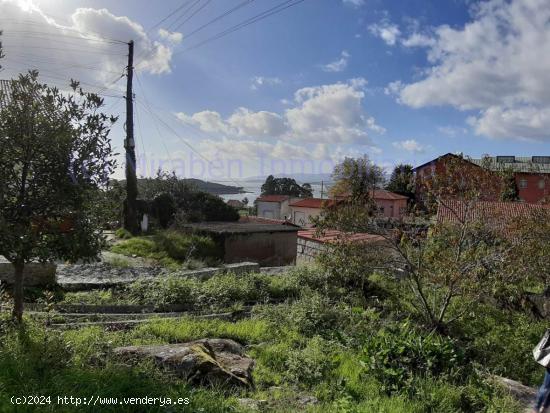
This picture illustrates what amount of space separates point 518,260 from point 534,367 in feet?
5.32

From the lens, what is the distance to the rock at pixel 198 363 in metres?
3.53

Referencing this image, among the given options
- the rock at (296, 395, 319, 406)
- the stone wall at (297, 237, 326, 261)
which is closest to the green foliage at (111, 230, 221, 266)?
the stone wall at (297, 237, 326, 261)

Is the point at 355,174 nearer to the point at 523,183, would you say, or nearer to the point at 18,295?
the point at 523,183

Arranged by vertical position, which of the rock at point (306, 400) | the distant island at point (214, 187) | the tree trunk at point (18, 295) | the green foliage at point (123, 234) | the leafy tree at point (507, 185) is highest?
the distant island at point (214, 187)

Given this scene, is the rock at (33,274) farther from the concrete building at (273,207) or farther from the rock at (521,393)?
the concrete building at (273,207)

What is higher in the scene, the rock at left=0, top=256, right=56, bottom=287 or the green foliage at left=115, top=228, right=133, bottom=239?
the rock at left=0, top=256, right=56, bottom=287

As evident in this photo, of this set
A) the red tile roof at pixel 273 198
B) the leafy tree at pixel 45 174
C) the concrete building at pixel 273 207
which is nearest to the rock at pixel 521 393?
the leafy tree at pixel 45 174

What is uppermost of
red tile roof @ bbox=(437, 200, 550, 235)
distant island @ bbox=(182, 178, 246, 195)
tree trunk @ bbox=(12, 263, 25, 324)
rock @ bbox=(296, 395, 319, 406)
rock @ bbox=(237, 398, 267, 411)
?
distant island @ bbox=(182, 178, 246, 195)

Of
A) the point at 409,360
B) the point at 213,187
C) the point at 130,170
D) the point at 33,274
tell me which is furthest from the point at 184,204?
the point at 409,360

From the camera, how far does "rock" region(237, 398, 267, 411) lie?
3187 millimetres

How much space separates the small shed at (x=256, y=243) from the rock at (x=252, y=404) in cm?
→ 1017

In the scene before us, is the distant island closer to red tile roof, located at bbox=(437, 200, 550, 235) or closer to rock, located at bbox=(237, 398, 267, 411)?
red tile roof, located at bbox=(437, 200, 550, 235)

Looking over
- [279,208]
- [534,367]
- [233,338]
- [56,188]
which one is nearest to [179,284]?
[233,338]

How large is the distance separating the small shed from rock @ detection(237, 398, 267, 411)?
400 inches
